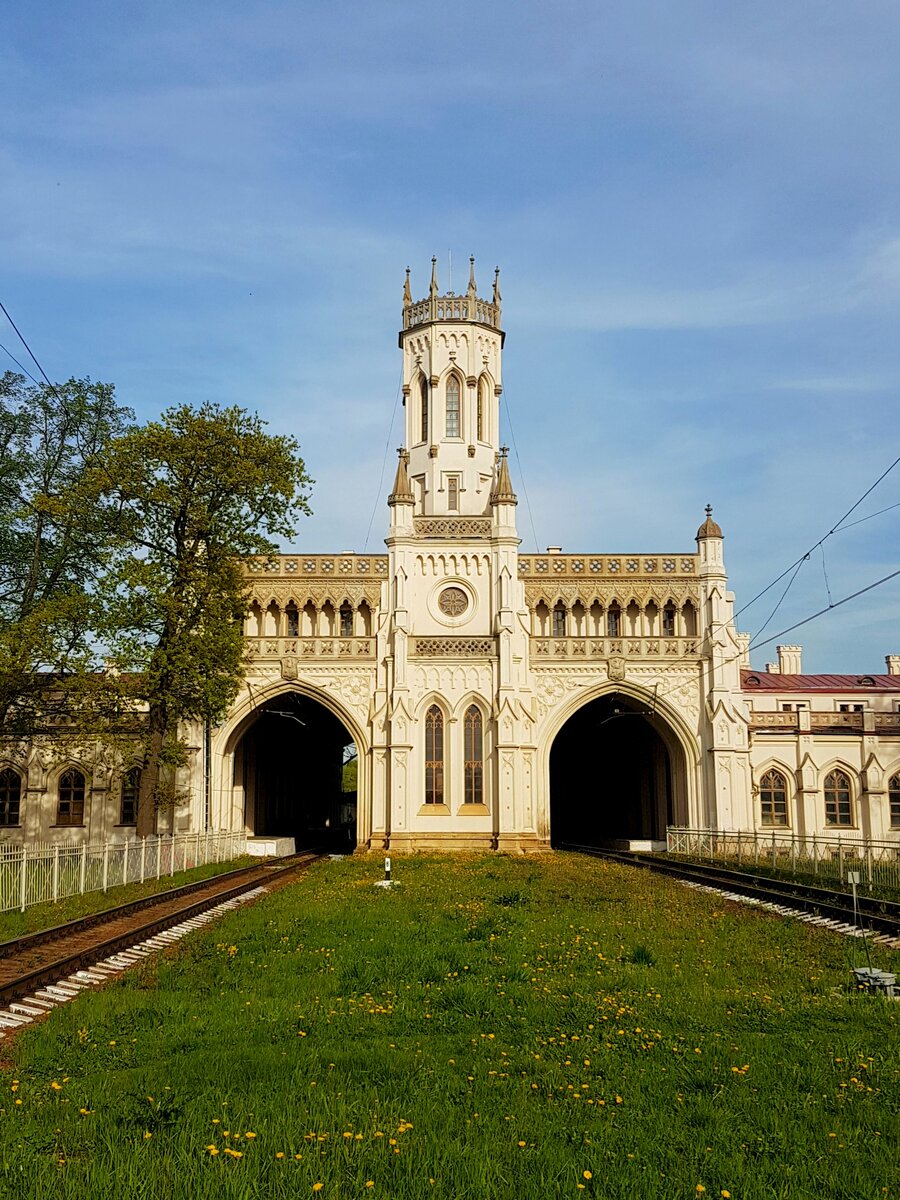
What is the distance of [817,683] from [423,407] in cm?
2674

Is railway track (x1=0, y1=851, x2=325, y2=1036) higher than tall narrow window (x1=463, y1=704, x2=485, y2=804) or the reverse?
the reverse

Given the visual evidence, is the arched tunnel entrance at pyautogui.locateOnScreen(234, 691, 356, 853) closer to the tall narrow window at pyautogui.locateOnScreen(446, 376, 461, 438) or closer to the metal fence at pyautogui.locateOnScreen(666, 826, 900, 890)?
the tall narrow window at pyautogui.locateOnScreen(446, 376, 461, 438)

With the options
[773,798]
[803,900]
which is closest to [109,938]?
[803,900]

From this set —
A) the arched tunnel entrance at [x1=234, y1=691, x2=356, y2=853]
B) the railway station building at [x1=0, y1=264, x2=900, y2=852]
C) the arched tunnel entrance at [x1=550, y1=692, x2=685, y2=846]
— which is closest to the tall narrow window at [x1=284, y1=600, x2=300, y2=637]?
the railway station building at [x1=0, y1=264, x2=900, y2=852]

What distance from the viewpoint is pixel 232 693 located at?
34.2 meters

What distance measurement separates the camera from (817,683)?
60.4 metres

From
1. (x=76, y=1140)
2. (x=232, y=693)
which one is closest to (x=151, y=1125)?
(x=76, y=1140)

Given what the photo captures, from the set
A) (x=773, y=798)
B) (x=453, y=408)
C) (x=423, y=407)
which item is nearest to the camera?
(x=773, y=798)

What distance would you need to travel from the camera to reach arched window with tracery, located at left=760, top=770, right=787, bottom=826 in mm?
47688

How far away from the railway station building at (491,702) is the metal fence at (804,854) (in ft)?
10.3

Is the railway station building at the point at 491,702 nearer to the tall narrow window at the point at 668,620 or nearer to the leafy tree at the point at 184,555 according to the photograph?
the tall narrow window at the point at 668,620

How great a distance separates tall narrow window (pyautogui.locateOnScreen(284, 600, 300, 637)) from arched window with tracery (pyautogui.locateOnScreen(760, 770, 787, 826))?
21.3 metres

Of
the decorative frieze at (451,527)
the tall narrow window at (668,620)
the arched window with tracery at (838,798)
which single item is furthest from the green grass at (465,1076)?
the arched window with tracery at (838,798)

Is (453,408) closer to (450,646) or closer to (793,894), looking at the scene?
(450,646)
